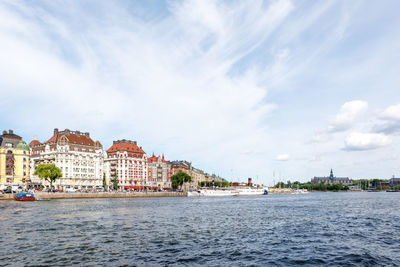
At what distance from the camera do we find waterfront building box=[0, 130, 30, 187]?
513ft

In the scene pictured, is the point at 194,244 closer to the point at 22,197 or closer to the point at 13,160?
the point at 22,197

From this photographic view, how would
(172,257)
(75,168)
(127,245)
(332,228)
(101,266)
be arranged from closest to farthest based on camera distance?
(101,266)
(172,257)
(127,245)
(332,228)
(75,168)

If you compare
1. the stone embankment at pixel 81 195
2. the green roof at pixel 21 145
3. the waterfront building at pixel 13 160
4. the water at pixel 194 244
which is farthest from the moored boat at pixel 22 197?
the water at pixel 194 244

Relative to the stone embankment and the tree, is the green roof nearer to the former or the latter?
the tree

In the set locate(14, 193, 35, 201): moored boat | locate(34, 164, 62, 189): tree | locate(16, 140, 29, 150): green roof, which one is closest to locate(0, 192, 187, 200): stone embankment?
locate(14, 193, 35, 201): moored boat

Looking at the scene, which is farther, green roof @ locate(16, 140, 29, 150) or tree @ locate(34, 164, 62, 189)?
green roof @ locate(16, 140, 29, 150)

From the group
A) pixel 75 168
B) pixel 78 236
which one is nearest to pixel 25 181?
pixel 75 168

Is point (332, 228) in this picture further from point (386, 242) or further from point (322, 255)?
point (322, 255)

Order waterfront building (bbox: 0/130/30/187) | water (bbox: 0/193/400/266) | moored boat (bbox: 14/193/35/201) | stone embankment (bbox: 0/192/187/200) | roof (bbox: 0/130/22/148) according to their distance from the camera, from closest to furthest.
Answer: water (bbox: 0/193/400/266), moored boat (bbox: 14/193/35/201), stone embankment (bbox: 0/192/187/200), waterfront building (bbox: 0/130/30/187), roof (bbox: 0/130/22/148)

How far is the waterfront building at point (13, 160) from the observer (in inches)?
6156

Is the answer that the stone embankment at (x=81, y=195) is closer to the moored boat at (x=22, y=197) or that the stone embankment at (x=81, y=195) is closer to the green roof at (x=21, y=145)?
the moored boat at (x=22, y=197)

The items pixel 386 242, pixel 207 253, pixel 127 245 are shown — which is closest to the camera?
pixel 207 253

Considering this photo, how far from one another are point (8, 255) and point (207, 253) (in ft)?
57.8

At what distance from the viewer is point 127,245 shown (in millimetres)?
33750
